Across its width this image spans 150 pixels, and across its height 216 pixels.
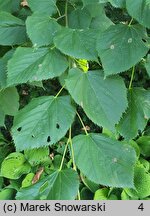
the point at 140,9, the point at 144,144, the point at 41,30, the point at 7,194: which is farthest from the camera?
the point at 144,144

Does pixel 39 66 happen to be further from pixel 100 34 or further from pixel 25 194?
pixel 25 194

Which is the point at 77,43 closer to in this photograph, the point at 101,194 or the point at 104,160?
the point at 104,160

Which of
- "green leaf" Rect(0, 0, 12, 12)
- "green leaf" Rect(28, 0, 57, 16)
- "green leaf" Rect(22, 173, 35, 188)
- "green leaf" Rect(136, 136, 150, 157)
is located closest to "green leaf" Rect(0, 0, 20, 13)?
"green leaf" Rect(0, 0, 12, 12)

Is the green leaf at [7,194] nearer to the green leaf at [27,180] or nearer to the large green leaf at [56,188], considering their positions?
the green leaf at [27,180]

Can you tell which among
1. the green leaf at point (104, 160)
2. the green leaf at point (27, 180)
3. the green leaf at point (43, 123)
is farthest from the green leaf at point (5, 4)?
the green leaf at point (27, 180)

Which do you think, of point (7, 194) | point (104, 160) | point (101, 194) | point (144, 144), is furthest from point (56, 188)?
point (144, 144)

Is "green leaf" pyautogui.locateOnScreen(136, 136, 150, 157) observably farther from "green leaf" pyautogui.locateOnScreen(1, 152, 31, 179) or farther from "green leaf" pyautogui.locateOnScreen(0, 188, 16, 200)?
"green leaf" pyautogui.locateOnScreen(0, 188, 16, 200)
